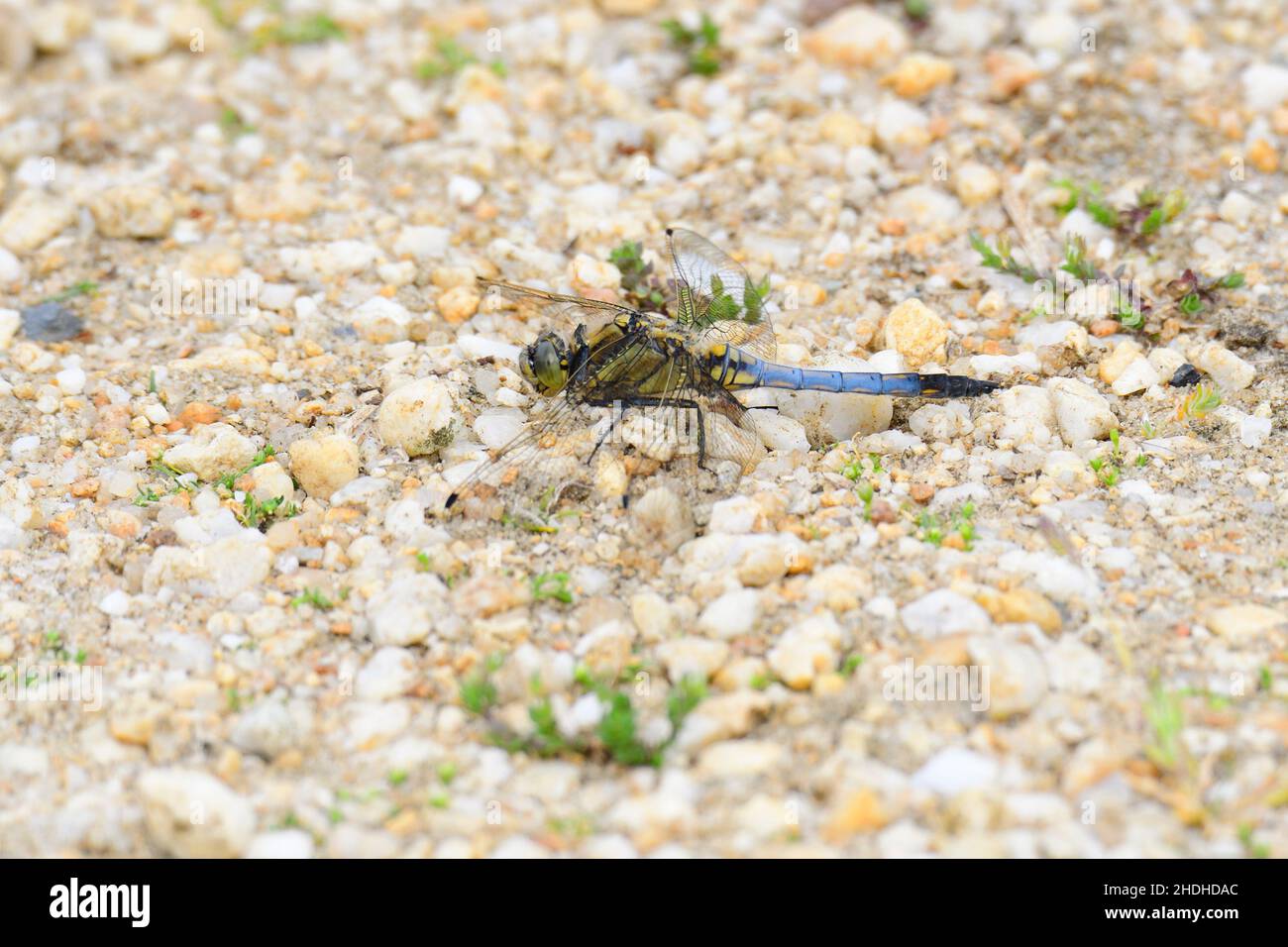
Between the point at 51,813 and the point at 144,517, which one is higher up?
the point at 144,517

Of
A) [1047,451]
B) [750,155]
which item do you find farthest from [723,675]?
[750,155]

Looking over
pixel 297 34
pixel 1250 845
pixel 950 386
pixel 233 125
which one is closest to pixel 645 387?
pixel 950 386

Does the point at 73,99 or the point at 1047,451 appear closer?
the point at 1047,451

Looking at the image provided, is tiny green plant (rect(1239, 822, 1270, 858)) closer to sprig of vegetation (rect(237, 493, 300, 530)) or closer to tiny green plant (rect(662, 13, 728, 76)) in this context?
sprig of vegetation (rect(237, 493, 300, 530))

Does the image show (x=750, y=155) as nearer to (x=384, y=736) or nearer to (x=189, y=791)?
(x=384, y=736)

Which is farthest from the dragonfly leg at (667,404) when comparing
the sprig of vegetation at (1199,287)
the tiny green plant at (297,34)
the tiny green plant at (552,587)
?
the tiny green plant at (297,34)

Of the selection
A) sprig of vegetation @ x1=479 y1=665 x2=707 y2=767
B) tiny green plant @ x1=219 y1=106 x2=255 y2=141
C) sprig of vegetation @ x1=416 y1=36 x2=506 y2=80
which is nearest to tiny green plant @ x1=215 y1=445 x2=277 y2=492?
sprig of vegetation @ x1=479 y1=665 x2=707 y2=767

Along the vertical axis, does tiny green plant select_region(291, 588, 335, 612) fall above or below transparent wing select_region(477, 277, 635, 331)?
below
